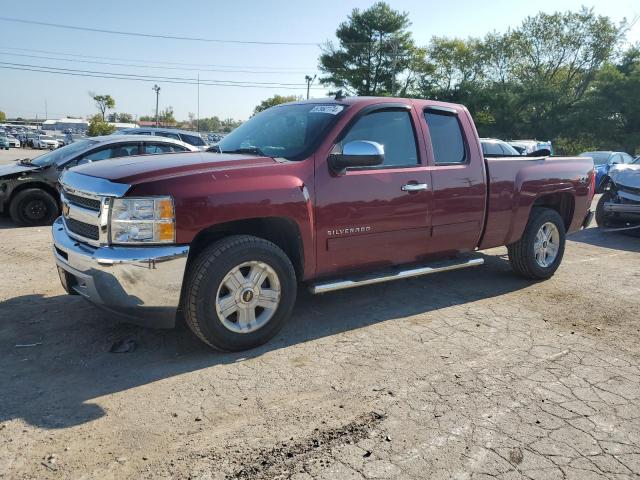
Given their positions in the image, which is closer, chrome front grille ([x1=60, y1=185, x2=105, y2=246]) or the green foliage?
chrome front grille ([x1=60, y1=185, x2=105, y2=246])

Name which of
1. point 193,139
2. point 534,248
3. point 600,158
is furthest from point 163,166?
point 600,158

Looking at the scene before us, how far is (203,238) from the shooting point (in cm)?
386

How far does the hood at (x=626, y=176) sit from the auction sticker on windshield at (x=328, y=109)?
723cm

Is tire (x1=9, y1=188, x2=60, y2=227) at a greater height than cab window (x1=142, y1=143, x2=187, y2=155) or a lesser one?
lesser

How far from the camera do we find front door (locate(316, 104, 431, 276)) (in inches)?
166

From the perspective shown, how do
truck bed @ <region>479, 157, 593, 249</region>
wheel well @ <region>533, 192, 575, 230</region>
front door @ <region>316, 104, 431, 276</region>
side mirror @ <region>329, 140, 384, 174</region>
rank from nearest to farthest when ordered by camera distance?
side mirror @ <region>329, 140, 384, 174</region> < front door @ <region>316, 104, 431, 276</region> < truck bed @ <region>479, 157, 593, 249</region> < wheel well @ <region>533, 192, 575, 230</region>

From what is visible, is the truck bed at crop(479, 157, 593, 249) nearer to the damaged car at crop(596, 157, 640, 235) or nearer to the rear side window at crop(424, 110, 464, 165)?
the rear side window at crop(424, 110, 464, 165)

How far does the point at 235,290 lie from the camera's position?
12.5ft

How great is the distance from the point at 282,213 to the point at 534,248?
3505 mm

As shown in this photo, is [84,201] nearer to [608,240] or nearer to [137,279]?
[137,279]

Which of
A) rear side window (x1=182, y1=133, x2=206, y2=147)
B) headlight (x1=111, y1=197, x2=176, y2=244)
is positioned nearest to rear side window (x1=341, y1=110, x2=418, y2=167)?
headlight (x1=111, y1=197, x2=176, y2=244)

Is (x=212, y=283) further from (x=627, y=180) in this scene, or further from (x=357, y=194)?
(x=627, y=180)

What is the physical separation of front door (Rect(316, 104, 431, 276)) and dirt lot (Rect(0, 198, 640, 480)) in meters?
0.64

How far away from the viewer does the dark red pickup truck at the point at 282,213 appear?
3490 millimetres
